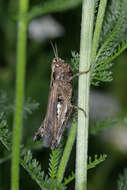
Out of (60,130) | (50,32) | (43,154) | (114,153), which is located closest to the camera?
(60,130)

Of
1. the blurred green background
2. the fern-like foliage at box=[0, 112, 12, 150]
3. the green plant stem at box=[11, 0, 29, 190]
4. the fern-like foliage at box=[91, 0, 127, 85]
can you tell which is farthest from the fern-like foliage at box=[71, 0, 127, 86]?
the blurred green background

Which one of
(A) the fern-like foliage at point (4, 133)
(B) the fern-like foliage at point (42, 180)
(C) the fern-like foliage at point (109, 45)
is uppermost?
(C) the fern-like foliage at point (109, 45)

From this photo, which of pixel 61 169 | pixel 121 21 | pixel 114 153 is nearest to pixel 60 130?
pixel 61 169

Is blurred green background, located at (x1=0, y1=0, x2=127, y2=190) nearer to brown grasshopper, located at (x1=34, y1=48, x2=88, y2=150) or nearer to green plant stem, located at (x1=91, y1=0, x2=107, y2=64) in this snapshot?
brown grasshopper, located at (x1=34, y1=48, x2=88, y2=150)

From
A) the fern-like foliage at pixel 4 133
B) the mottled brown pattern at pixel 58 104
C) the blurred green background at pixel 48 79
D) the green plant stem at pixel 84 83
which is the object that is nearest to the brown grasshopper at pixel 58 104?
the mottled brown pattern at pixel 58 104

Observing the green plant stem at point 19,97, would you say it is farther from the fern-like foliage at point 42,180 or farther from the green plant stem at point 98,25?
the green plant stem at point 98,25

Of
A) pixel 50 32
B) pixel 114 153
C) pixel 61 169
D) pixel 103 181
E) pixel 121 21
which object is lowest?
pixel 103 181

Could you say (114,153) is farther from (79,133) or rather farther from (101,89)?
(79,133)
